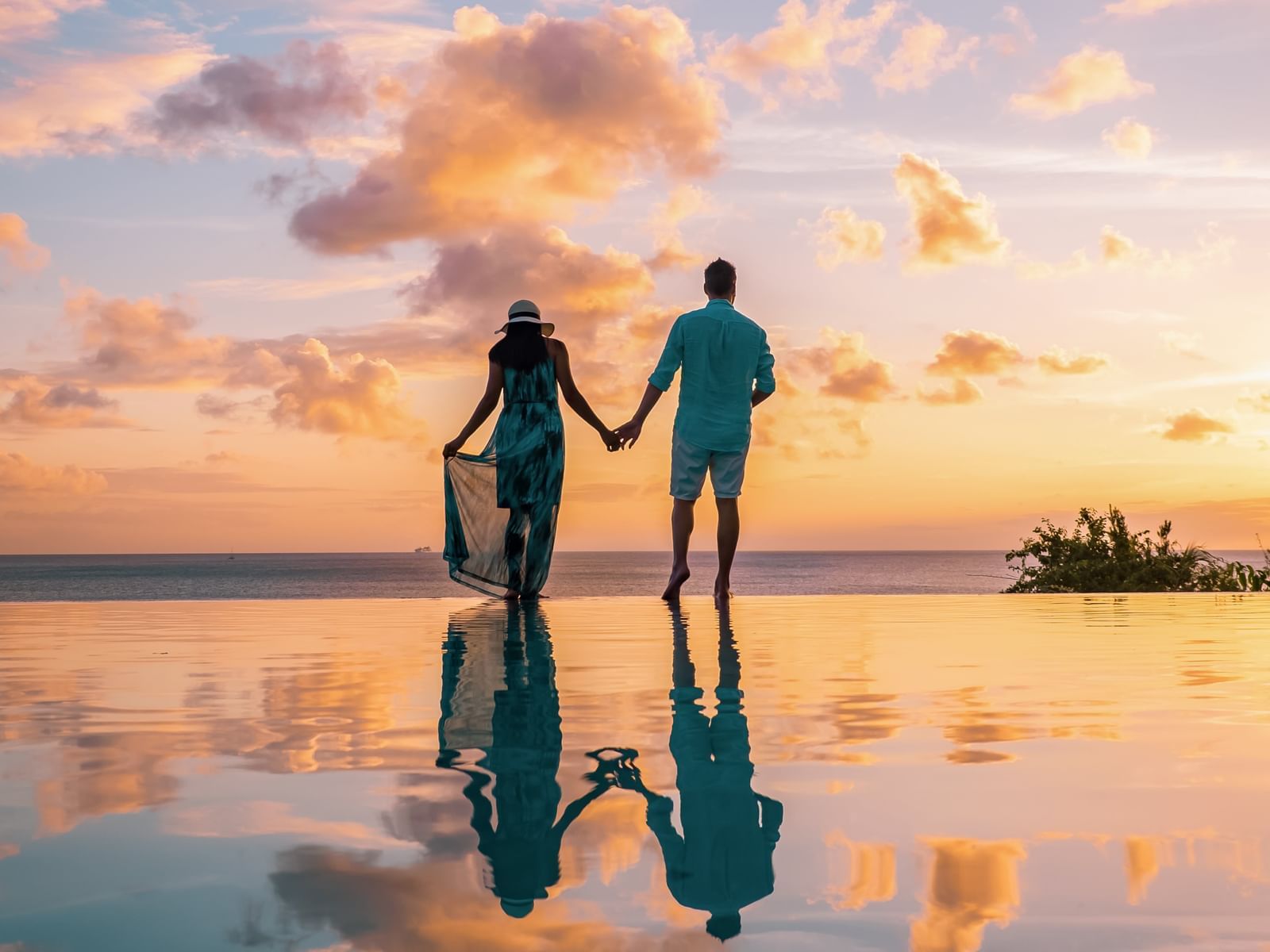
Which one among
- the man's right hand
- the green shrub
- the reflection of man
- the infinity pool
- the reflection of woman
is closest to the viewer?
the infinity pool

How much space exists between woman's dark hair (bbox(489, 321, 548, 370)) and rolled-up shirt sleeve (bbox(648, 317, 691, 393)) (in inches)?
37.2

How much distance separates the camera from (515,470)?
10.4 metres

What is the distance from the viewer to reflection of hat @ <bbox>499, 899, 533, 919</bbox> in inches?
78.6

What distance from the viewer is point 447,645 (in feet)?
21.4

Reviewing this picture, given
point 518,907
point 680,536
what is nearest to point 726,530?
point 680,536

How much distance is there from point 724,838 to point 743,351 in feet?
25.9

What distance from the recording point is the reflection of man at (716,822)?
6.91 ft

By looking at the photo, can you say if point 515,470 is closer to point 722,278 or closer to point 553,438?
point 553,438

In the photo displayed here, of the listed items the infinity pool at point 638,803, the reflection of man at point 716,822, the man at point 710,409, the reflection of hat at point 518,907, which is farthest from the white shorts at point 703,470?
the reflection of hat at point 518,907

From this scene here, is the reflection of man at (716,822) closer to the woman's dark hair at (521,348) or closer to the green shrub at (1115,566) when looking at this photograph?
the woman's dark hair at (521,348)

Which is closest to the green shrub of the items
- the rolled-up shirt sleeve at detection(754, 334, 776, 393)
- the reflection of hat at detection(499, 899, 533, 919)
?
the rolled-up shirt sleeve at detection(754, 334, 776, 393)

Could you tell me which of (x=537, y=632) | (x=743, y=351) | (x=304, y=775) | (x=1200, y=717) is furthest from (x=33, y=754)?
(x=743, y=351)

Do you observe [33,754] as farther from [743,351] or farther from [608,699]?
[743,351]

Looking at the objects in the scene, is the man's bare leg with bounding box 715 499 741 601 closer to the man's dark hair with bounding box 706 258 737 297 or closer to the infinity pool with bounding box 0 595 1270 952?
the man's dark hair with bounding box 706 258 737 297
